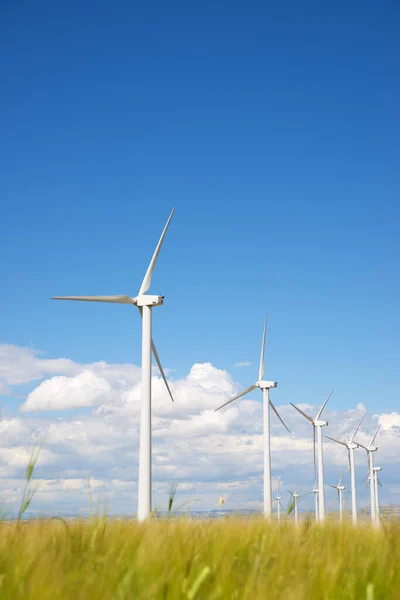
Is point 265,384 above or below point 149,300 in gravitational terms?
below

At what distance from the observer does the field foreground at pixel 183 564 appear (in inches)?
235

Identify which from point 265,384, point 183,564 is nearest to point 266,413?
point 265,384

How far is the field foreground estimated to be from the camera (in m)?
5.98

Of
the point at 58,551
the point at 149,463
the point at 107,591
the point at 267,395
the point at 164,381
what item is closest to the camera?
the point at 107,591

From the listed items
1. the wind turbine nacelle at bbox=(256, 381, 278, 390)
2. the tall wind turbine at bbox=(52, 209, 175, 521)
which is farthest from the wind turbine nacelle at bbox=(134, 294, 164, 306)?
the wind turbine nacelle at bbox=(256, 381, 278, 390)

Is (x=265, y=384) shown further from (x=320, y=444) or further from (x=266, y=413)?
(x=320, y=444)

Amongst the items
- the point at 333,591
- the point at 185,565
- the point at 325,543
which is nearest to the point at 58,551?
the point at 185,565

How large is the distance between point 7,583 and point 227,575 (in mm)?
2028

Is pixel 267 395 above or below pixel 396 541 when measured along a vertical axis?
above

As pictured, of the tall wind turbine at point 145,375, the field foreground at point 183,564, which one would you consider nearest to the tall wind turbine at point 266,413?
the tall wind turbine at point 145,375

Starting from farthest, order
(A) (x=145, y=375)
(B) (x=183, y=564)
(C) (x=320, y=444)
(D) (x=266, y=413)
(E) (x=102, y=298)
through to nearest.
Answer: (C) (x=320, y=444) < (D) (x=266, y=413) < (E) (x=102, y=298) < (A) (x=145, y=375) < (B) (x=183, y=564)

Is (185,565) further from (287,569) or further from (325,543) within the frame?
(325,543)

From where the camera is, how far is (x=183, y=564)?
6914mm

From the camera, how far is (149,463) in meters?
32.4
